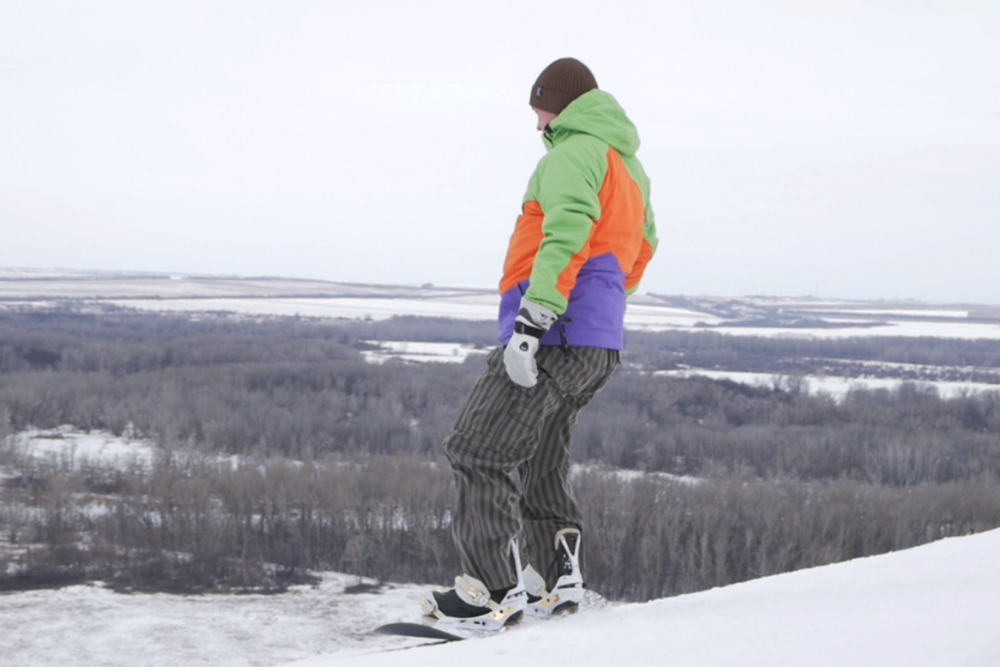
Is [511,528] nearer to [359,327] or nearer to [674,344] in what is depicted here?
[674,344]

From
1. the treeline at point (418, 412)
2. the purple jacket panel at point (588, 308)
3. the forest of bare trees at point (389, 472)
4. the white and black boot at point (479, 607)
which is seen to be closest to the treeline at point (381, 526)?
the forest of bare trees at point (389, 472)

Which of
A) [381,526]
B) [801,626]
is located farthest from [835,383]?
[801,626]

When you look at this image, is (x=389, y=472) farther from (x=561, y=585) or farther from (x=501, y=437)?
(x=501, y=437)

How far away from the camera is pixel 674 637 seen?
2.78 m

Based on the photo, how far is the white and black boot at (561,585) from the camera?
3604 mm

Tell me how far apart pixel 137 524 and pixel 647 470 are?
2506cm

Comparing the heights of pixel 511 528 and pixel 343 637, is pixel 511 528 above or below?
above

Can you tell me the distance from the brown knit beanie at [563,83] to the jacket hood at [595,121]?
1.6 inches

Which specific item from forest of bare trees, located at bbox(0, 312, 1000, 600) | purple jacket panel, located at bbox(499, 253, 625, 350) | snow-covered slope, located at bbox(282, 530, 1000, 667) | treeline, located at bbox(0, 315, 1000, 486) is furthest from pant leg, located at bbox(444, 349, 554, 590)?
treeline, located at bbox(0, 315, 1000, 486)

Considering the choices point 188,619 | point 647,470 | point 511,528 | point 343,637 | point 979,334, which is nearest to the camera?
point 511,528

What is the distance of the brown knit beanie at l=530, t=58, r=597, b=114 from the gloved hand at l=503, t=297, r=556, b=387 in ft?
2.54

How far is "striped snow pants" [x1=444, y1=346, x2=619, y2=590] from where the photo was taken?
332 cm

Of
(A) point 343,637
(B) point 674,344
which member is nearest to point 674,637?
(A) point 343,637

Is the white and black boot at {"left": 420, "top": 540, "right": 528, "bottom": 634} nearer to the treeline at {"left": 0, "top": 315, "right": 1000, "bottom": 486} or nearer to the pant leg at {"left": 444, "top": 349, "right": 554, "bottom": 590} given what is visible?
the pant leg at {"left": 444, "top": 349, "right": 554, "bottom": 590}
